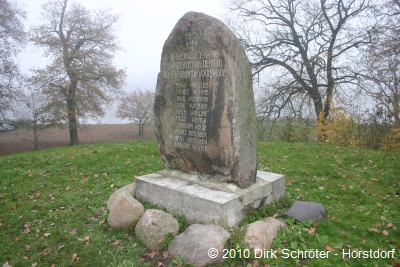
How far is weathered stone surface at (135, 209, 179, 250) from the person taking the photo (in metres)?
4.40

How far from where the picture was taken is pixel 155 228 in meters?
4.44

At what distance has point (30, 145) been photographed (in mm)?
21047

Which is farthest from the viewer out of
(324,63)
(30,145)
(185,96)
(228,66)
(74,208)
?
(30,145)

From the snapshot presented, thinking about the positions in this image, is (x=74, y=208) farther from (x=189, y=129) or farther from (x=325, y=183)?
(x=325, y=183)

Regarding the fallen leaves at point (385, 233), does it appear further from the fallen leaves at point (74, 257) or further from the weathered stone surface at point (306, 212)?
the fallen leaves at point (74, 257)

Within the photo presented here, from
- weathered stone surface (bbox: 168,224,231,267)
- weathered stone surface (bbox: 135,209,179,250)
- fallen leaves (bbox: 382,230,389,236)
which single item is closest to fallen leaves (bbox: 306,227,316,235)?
fallen leaves (bbox: 382,230,389,236)

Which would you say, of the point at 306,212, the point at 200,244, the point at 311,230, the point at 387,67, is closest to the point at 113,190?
the point at 200,244

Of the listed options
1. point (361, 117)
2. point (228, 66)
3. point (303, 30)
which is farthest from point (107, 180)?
point (303, 30)

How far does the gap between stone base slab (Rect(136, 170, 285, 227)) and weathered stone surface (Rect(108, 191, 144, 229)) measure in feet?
1.57

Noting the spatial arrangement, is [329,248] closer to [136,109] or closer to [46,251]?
[46,251]

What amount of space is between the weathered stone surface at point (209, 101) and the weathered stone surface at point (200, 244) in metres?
1.12

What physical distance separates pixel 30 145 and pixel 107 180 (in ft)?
53.0

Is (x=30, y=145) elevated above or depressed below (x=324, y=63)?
below

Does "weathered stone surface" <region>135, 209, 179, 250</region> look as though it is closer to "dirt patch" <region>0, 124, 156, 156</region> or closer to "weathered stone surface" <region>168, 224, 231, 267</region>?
"weathered stone surface" <region>168, 224, 231, 267</region>
